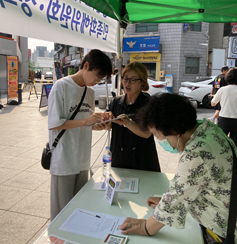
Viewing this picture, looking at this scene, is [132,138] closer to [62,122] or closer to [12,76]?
[62,122]

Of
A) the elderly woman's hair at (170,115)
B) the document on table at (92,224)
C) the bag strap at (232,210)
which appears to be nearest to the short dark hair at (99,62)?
the elderly woman's hair at (170,115)

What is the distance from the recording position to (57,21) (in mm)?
1661

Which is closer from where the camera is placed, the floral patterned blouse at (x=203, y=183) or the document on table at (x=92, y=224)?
the floral patterned blouse at (x=203, y=183)

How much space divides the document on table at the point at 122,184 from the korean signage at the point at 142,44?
14603mm

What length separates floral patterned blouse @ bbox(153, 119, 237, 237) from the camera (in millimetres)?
1049

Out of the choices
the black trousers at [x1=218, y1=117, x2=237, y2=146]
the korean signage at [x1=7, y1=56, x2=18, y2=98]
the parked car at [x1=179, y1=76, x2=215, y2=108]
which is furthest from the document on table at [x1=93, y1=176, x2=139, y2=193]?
the korean signage at [x1=7, y1=56, x2=18, y2=98]

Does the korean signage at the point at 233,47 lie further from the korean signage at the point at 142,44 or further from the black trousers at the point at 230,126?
the black trousers at the point at 230,126

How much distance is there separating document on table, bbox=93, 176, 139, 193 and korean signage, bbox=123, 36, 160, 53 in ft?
47.9

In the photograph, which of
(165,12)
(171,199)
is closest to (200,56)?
(165,12)

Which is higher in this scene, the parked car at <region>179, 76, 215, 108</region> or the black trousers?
the parked car at <region>179, 76, 215, 108</region>

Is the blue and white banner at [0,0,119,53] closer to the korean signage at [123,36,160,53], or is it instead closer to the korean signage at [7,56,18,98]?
the korean signage at [7,56,18,98]

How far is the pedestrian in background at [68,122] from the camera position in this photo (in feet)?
5.48

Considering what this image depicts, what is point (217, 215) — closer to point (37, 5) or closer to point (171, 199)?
point (171, 199)

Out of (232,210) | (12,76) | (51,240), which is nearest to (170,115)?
(232,210)
